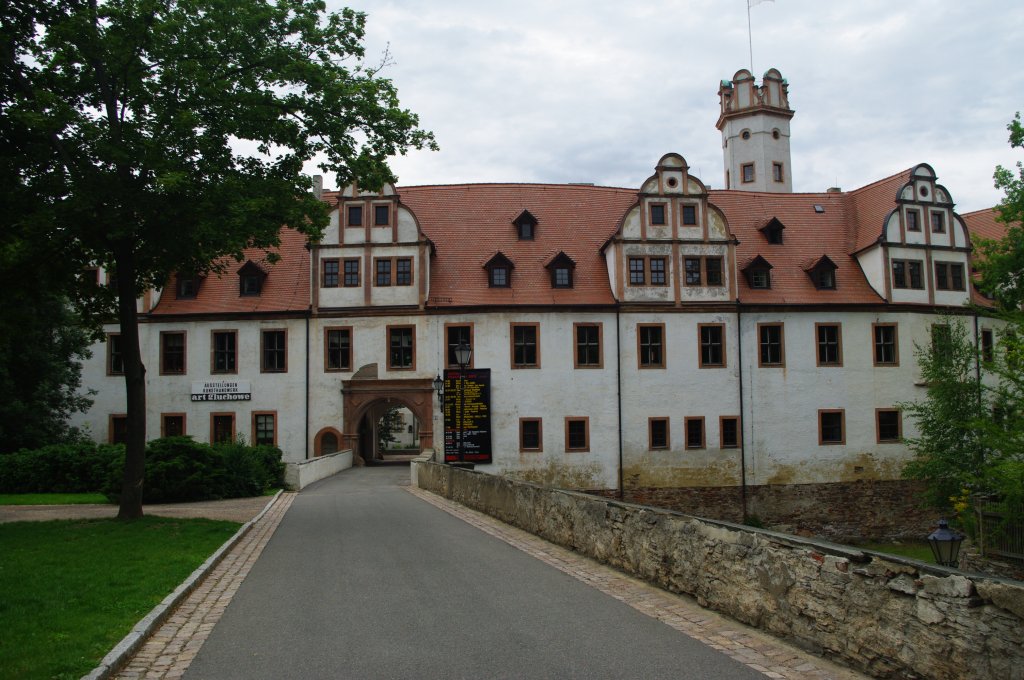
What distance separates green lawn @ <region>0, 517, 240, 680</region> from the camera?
7.04 meters

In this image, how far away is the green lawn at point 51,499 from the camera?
22.1 m

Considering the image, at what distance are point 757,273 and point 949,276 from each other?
29.4 feet

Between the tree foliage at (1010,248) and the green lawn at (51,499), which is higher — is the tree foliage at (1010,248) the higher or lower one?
the higher one

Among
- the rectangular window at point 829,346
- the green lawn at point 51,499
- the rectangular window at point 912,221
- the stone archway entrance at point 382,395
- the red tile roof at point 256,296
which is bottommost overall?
the green lawn at point 51,499

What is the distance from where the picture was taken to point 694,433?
35781 millimetres

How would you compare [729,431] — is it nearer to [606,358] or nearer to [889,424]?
[606,358]

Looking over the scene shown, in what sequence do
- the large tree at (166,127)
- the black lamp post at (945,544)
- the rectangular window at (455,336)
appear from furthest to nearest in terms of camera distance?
the rectangular window at (455,336)
the large tree at (166,127)
the black lamp post at (945,544)

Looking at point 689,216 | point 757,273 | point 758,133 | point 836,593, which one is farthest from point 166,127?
point 758,133

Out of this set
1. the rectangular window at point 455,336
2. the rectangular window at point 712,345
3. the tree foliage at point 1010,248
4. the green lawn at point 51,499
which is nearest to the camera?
the green lawn at point 51,499

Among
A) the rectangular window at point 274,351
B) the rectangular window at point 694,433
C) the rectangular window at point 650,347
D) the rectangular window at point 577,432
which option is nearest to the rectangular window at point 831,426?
the rectangular window at point 694,433

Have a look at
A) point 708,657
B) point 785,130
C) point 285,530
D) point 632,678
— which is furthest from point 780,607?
point 785,130

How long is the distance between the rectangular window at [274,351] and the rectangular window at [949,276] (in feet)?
95.2

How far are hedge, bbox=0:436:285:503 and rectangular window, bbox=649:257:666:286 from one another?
17.8 m

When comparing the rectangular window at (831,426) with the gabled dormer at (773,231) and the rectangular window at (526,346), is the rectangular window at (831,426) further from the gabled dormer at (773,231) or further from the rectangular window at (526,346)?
the rectangular window at (526,346)
